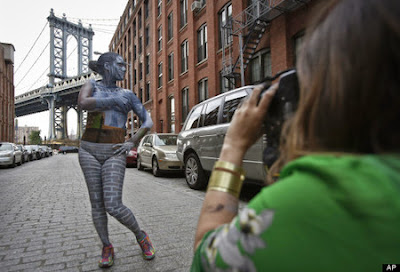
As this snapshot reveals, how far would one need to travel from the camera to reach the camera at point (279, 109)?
31.8 inches

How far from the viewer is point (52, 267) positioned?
2586mm

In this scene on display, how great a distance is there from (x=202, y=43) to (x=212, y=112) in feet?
42.1

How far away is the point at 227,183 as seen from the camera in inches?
34.6

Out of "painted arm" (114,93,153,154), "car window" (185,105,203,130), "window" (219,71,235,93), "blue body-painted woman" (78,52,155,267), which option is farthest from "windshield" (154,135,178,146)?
"blue body-painted woman" (78,52,155,267)

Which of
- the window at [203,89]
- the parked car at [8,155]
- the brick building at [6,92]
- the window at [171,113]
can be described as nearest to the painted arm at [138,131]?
the window at [203,89]

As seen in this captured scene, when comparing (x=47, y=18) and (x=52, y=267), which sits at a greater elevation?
(x=47, y=18)

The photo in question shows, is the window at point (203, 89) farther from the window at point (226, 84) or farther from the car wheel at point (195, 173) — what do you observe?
the car wheel at point (195, 173)

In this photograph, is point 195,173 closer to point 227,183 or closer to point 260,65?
point 227,183

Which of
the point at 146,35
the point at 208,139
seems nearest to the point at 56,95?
the point at 146,35

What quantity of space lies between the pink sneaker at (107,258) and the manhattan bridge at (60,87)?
60221 mm

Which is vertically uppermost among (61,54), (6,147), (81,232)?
(61,54)

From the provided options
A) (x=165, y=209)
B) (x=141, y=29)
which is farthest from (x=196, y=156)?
(x=141, y=29)

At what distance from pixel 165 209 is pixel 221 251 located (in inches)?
175

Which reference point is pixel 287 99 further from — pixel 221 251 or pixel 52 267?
pixel 52 267
